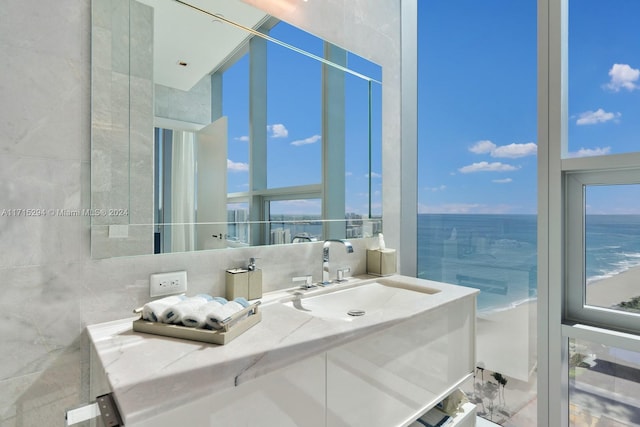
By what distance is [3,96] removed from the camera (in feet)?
2.75

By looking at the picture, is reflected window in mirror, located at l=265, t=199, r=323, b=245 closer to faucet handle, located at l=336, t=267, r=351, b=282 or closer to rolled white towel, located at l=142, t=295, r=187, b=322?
faucet handle, located at l=336, t=267, r=351, b=282

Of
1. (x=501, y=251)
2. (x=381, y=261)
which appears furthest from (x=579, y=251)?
(x=381, y=261)

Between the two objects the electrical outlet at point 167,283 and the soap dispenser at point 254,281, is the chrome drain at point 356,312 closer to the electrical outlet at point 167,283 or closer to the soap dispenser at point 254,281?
the soap dispenser at point 254,281

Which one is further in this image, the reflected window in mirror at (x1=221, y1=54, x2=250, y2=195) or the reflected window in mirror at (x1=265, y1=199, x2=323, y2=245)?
the reflected window in mirror at (x1=265, y1=199, x2=323, y2=245)

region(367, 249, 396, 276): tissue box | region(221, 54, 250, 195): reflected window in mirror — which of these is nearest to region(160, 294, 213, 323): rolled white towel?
region(221, 54, 250, 195): reflected window in mirror

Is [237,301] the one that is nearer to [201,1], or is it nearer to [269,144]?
[269,144]

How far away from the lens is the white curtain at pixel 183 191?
3.68 feet

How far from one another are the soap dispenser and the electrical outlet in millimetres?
231

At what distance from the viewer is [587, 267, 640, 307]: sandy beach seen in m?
1.37

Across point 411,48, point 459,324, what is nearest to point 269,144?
point 459,324

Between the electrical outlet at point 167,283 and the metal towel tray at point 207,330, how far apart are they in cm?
15

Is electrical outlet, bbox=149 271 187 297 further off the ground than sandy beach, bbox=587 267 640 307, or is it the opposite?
electrical outlet, bbox=149 271 187 297

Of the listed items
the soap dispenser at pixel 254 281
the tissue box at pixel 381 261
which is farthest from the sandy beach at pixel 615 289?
the soap dispenser at pixel 254 281

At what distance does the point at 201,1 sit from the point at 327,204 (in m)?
0.96
